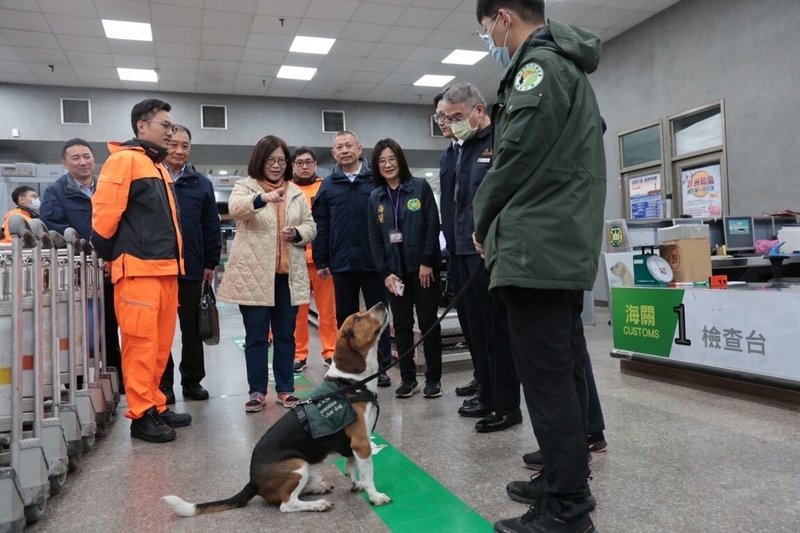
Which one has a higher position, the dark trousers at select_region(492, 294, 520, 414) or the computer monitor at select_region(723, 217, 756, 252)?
the computer monitor at select_region(723, 217, 756, 252)

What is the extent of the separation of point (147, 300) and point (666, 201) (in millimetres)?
7731

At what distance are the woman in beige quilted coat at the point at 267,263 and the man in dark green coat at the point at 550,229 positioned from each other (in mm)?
1819

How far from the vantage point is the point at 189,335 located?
368 cm

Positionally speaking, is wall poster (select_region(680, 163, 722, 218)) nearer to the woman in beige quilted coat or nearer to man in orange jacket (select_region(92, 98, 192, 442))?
the woman in beige quilted coat

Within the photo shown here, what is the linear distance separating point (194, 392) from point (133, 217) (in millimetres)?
1492

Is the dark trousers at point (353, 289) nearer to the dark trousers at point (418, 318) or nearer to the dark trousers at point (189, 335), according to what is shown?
the dark trousers at point (418, 318)

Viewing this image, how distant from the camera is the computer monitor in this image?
19.8ft

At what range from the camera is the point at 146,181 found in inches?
109

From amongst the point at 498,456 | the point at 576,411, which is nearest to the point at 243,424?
the point at 498,456

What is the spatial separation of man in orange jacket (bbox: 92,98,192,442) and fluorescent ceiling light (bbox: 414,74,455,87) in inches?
343

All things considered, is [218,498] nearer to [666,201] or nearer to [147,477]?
[147,477]

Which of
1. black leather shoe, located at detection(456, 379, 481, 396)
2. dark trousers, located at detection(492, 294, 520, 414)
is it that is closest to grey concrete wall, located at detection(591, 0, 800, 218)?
black leather shoe, located at detection(456, 379, 481, 396)

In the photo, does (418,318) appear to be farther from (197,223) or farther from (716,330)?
(716,330)

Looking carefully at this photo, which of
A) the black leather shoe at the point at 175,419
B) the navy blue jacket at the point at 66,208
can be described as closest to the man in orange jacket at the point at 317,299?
the black leather shoe at the point at 175,419
